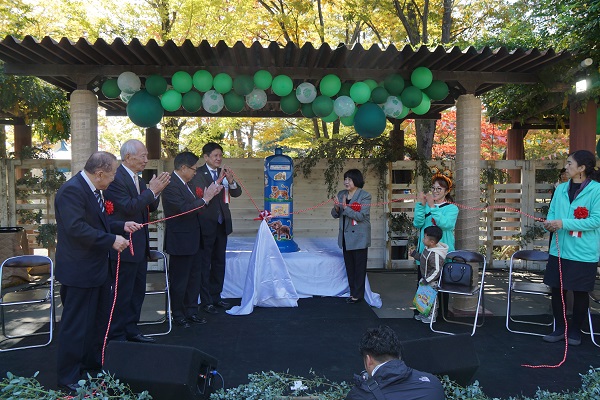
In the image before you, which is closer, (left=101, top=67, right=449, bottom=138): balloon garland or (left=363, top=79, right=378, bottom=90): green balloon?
(left=101, top=67, right=449, bottom=138): balloon garland

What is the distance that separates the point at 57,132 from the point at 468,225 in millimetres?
7313

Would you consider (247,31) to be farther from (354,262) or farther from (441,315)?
(441,315)

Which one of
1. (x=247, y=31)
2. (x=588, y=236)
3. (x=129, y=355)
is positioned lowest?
(x=129, y=355)

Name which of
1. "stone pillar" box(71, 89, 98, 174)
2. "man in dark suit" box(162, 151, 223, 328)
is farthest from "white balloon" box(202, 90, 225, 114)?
"stone pillar" box(71, 89, 98, 174)

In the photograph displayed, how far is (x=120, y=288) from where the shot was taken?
14.2ft

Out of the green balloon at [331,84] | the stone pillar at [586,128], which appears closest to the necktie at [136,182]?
the green balloon at [331,84]

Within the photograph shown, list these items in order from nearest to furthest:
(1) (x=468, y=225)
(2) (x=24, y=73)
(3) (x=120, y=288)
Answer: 1. (3) (x=120, y=288)
2. (2) (x=24, y=73)
3. (1) (x=468, y=225)

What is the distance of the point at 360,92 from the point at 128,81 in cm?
269

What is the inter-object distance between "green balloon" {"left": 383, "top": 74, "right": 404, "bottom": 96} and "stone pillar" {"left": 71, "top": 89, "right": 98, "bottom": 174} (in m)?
3.48

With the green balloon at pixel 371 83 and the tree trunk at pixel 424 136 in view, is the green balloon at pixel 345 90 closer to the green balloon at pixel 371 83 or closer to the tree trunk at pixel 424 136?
the green balloon at pixel 371 83

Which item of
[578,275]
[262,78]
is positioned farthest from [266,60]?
[578,275]

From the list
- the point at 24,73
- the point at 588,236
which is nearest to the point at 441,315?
the point at 588,236

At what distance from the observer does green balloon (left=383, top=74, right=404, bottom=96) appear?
19.6 ft

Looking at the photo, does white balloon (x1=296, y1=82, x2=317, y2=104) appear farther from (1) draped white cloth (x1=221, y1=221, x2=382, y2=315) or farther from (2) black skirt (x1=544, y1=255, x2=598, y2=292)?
(2) black skirt (x1=544, y1=255, x2=598, y2=292)
